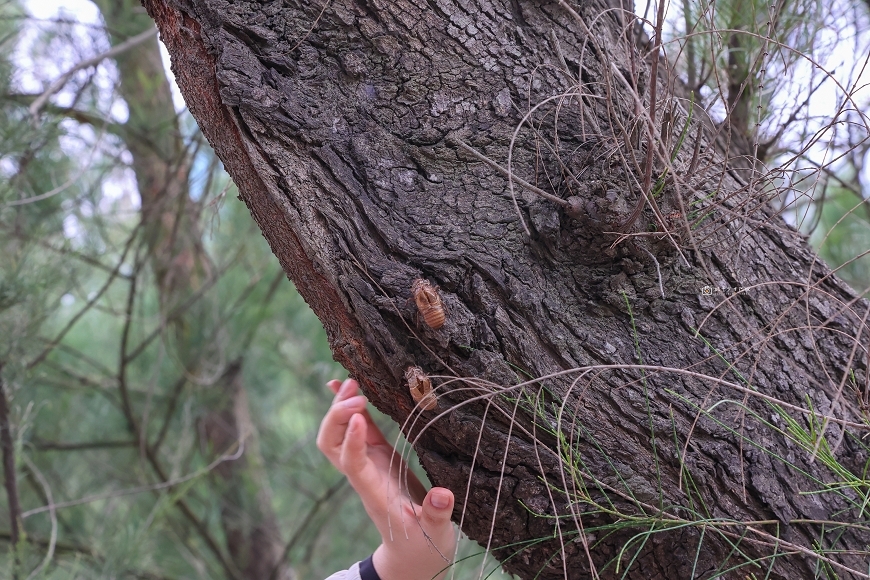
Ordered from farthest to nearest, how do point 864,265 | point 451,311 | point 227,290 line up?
1. point 227,290
2. point 864,265
3. point 451,311

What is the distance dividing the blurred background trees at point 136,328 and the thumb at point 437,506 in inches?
29.2

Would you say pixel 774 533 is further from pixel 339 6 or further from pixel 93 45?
pixel 93 45

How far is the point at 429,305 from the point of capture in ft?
1.75

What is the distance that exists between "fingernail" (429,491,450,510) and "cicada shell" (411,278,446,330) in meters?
0.16

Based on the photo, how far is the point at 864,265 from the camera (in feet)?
5.57

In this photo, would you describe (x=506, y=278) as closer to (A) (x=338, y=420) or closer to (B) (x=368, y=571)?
(A) (x=338, y=420)

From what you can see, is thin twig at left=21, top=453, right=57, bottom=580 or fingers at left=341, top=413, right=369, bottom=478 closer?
fingers at left=341, top=413, right=369, bottom=478

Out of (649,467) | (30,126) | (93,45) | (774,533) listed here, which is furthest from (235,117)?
(93,45)

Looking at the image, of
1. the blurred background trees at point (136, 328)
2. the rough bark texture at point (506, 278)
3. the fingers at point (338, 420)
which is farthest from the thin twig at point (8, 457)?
the rough bark texture at point (506, 278)

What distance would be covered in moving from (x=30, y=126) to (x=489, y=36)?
98cm

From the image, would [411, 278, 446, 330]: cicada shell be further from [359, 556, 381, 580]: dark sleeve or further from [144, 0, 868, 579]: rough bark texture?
[359, 556, 381, 580]: dark sleeve

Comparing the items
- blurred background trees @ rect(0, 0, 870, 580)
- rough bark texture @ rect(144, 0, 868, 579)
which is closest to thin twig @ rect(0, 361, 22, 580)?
blurred background trees @ rect(0, 0, 870, 580)

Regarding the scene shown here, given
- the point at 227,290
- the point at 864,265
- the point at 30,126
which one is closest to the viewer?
the point at 30,126

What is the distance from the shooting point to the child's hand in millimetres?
634
